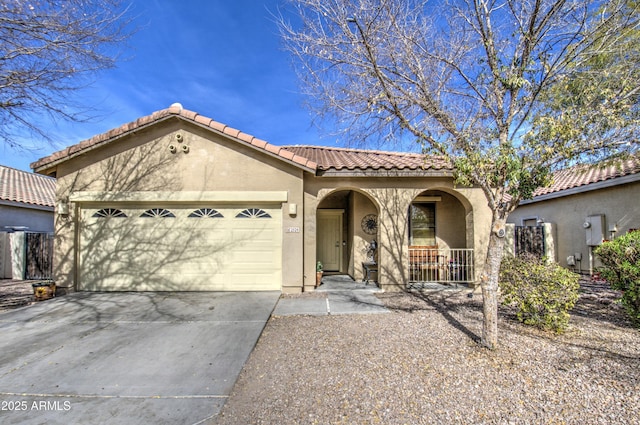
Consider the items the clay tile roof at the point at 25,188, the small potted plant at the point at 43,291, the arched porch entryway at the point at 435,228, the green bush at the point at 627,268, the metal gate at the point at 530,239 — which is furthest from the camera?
the clay tile roof at the point at 25,188

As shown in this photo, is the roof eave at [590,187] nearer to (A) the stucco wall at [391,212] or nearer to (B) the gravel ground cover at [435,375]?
(A) the stucco wall at [391,212]

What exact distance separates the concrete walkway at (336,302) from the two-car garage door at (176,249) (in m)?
1.32

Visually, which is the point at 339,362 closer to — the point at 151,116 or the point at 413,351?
the point at 413,351

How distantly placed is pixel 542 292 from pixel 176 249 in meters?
8.43

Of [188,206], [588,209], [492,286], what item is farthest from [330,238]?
[588,209]

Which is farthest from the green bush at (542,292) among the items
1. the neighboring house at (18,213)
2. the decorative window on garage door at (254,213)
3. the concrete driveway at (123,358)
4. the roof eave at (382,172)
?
the neighboring house at (18,213)

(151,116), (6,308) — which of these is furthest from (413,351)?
(6,308)

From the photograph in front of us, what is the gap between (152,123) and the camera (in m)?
8.27

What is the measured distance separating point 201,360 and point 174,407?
1.11 metres

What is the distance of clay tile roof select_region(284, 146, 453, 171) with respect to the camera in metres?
8.30

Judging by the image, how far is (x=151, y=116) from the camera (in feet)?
27.2

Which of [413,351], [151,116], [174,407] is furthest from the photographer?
[151,116]

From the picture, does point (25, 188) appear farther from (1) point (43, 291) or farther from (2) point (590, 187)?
(2) point (590, 187)

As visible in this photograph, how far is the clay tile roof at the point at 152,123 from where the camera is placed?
8148 mm
